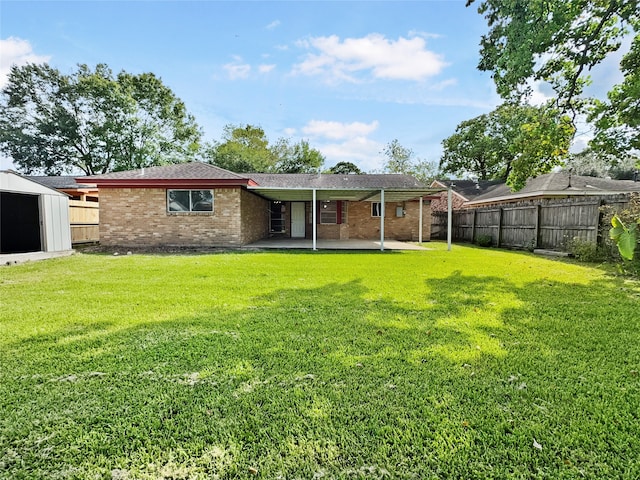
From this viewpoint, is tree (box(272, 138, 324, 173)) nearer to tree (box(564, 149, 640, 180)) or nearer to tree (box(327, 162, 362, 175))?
tree (box(327, 162, 362, 175))

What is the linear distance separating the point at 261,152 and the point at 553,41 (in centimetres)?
3307

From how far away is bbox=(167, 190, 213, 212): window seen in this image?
12664 mm

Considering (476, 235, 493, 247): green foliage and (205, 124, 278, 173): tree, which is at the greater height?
(205, 124, 278, 173): tree

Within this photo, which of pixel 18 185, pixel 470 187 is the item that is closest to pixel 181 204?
pixel 18 185

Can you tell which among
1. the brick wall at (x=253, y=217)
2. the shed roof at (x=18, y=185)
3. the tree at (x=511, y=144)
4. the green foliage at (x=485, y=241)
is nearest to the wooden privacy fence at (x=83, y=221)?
the shed roof at (x=18, y=185)

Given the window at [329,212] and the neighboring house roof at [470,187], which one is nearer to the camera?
the window at [329,212]

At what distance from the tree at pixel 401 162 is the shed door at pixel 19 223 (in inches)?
1347

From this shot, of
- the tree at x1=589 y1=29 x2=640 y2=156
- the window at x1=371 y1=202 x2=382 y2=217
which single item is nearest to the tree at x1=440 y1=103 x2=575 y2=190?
the tree at x1=589 y1=29 x2=640 y2=156

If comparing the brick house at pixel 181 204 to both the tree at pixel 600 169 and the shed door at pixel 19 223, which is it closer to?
Answer: the shed door at pixel 19 223

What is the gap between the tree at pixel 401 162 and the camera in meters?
39.5

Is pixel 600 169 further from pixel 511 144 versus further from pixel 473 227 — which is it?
pixel 511 144

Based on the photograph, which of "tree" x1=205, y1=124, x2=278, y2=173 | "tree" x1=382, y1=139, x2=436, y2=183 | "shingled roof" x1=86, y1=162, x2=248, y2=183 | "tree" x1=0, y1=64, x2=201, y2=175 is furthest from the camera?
"tree" x1=382, y1=139, x2=436, y2=183

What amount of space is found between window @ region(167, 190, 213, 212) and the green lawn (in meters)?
7.58

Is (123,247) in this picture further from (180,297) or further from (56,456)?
(56,456)
